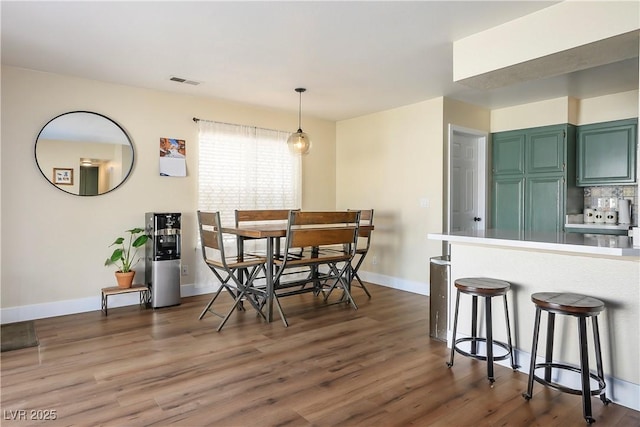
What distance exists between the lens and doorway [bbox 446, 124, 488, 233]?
4.96 meters

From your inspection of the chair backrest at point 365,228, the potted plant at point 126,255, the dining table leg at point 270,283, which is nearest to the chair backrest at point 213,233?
the dining table leg at point 270,283

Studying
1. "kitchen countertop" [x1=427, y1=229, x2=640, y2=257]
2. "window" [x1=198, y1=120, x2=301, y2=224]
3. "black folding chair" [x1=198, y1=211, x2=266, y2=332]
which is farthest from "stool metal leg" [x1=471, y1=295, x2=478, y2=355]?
"window" [x1=198, y1=120, x2=301, y2=224]

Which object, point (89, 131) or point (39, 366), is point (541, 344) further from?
point (89, 131)

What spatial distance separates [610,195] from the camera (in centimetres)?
463

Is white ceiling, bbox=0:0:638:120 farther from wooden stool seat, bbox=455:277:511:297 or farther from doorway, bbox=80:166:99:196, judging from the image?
wooden stool seat, bbox=455:277:511:297

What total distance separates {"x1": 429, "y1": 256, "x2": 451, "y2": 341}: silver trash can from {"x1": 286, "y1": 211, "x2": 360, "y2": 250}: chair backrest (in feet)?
3.15

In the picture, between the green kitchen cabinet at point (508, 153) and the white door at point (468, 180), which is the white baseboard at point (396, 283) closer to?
the white door at point (468, 180)

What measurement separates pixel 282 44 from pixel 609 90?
3688mm

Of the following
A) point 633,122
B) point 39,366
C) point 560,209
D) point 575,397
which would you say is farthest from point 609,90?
point 39,366

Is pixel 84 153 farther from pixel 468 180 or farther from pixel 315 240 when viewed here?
pixel 468 180

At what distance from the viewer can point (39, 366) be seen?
2576mm

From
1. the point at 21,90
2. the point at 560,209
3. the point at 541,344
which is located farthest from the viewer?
the point at 560,209

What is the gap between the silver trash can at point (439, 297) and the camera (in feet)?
10.0

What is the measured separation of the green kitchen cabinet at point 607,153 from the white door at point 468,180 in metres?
1.10
